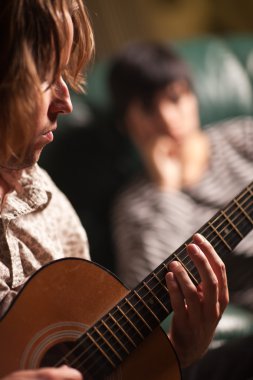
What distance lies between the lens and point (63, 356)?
81 cm

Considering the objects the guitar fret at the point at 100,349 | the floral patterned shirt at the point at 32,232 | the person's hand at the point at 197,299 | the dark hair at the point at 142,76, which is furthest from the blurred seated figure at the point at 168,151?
the guitar fret at the point at 100,349

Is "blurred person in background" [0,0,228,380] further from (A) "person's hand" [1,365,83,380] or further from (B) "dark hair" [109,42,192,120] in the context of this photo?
(B) "dark hair" [109,42,192,120]

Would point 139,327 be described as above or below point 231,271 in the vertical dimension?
above

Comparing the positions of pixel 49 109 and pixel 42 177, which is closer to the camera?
pixel 49 109

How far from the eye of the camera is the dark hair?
1.87m

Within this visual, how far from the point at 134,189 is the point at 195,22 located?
40.0 inches

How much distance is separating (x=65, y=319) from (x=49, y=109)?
26 cm

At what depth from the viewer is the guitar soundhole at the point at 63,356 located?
80 centimetres

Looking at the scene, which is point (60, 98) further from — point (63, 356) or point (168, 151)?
point (168, 151)

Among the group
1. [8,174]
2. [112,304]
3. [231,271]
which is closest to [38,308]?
[112,304]

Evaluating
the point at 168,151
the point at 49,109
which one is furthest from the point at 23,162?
the point at 168,151

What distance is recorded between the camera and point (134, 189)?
178 cm

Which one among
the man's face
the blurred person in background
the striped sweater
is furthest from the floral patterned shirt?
the striped sweater

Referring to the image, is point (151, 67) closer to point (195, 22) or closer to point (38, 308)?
point (195, 22)
